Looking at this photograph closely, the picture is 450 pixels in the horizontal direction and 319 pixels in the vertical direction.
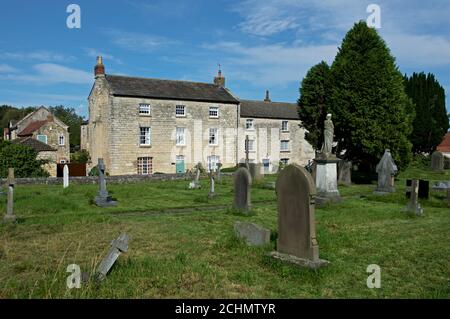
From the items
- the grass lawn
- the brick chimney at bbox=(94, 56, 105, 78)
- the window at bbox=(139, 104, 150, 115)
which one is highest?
the brick chimney at bbox=(94, 56, 105, 78)

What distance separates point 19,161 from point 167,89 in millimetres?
15259

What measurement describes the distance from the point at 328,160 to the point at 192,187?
27.3ft

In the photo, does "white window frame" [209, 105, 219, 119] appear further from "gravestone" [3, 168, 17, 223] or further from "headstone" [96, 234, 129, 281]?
"headstone" [96, 234, 129, 281]

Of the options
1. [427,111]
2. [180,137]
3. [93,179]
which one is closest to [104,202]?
[93,179]

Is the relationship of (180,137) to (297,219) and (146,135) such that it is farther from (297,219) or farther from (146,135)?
(297,219)

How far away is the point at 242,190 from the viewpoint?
42.0ft

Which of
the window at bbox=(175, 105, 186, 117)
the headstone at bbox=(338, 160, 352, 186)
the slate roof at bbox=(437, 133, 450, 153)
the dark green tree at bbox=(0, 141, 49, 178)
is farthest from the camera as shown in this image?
the slate roof at bbox=(437, 133, 450, 153)

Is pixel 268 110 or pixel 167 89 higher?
pixel 167 89

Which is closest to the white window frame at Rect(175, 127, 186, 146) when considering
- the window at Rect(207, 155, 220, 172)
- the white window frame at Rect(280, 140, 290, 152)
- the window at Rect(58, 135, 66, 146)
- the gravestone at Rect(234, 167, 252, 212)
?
the window at Rect(207, 155, 220, 172)

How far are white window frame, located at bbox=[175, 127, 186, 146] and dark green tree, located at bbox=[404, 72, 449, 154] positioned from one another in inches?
914

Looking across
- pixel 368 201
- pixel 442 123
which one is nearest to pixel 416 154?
pixel 442 123

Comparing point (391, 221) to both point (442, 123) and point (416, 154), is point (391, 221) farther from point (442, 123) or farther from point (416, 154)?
point (442, 123)

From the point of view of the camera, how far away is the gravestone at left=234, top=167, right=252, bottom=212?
1263 centimetres
